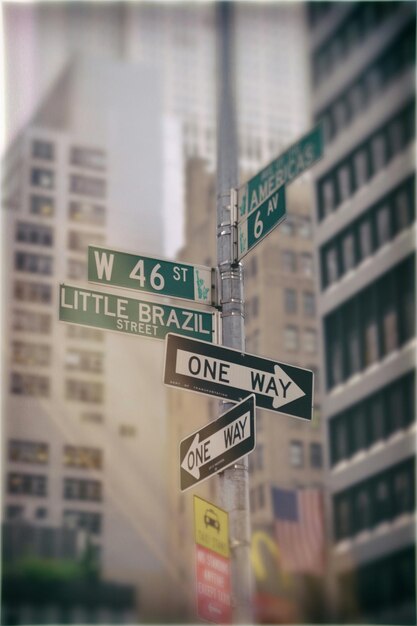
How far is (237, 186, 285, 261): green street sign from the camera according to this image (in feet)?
25.4

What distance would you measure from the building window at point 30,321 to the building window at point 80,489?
721 centimetres

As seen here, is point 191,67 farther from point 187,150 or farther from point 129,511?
point 129,511

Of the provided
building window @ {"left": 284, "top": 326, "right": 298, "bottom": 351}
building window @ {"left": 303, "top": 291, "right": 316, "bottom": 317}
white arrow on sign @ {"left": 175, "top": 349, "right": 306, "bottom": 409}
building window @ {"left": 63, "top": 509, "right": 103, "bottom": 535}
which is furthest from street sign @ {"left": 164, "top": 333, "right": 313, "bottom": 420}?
building window @ {"left": 63, "top": 509, "right": 103, "bottom": 535}

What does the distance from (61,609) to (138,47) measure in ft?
97.0

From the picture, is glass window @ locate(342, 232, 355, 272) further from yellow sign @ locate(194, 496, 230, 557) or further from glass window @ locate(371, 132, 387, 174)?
yellow sign @ locate(194, 496, 230, 557)

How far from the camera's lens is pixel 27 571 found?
50344 millimetres

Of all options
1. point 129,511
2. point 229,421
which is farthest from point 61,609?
point 229,421

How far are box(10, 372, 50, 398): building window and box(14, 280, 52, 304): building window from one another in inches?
136

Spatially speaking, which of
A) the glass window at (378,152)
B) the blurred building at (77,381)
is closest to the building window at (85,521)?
the blurred building at (77,381)

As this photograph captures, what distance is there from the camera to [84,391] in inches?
2087

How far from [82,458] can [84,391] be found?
10.9ft

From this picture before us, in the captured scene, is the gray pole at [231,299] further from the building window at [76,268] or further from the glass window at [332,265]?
the building window at [76,268]

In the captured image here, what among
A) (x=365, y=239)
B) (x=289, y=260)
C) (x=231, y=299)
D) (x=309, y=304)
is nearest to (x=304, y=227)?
(x=289, y=260)

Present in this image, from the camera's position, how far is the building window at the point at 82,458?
2023 inches
